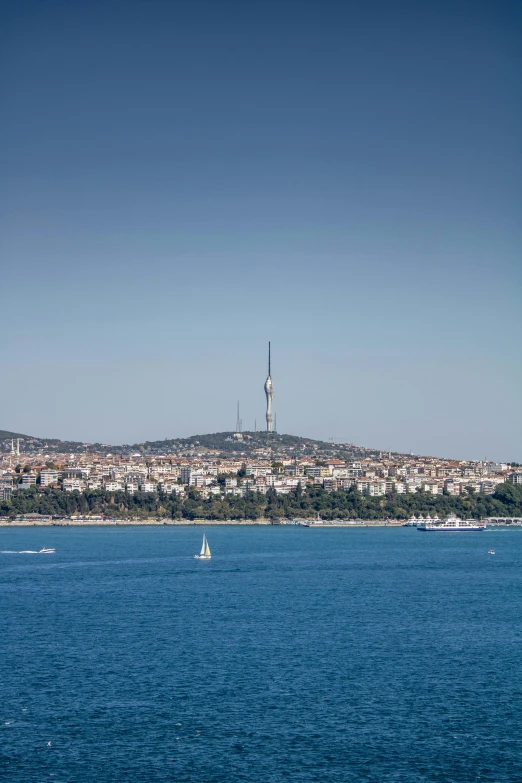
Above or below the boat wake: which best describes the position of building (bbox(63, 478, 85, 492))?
above

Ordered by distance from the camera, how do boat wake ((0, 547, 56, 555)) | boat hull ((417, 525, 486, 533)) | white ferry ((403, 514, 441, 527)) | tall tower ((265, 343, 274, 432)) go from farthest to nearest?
tall tower ((265, 343, 274, 432)), white ferry ((403, 514, 441, 527)), boat hull ((417, 525, 486, 533)), boat wake ((0, 547, 56, 555))

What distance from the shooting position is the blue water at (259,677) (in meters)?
12.6

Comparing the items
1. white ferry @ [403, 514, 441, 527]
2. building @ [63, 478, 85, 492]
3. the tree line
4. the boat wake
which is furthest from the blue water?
building @ [63, 478, 85, 492]

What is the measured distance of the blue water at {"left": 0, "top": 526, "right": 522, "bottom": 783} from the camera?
12.6 meters

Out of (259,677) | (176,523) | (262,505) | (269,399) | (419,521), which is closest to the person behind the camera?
(259,677)

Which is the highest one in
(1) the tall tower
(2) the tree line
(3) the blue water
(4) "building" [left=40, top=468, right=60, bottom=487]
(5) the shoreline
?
(1) the tall tower

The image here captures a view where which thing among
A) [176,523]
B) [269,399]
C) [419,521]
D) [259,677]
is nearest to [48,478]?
[176,523]

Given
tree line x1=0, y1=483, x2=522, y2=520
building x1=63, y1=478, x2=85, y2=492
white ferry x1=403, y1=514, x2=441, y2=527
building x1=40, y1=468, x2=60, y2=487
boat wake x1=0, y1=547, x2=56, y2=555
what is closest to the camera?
boat wake x1=0, y1=547, x2=56, y2=555

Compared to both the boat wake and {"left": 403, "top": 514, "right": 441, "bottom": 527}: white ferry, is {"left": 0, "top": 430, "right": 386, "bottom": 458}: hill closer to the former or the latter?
{"left": 403, "top": 514, "right": 441, "bottom": 527}: white ferry

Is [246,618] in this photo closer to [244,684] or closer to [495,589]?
[244,684]

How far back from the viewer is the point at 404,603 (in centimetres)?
2578

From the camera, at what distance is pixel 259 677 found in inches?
663

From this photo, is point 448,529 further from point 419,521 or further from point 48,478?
point 48,478

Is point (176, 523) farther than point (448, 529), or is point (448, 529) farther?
point (176, 523)
